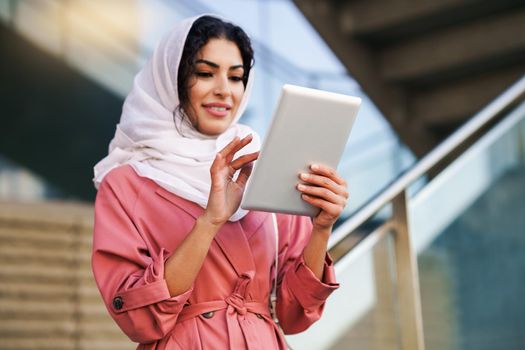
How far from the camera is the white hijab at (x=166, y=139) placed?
1.80m

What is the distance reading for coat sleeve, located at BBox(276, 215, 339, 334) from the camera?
1812 millimetres

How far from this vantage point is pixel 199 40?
1.87 m

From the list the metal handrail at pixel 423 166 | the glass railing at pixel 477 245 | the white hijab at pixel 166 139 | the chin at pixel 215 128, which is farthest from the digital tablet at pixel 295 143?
the glass railing at pixel 477 245

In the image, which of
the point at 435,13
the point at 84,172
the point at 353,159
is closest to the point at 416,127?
the point at 353,159

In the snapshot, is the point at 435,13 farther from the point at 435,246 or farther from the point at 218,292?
the point at 218,292

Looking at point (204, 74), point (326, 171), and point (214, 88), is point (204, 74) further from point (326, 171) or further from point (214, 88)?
point (326, 171)

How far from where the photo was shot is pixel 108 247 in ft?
5.51

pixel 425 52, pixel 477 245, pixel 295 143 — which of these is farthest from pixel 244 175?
pixel 425 52

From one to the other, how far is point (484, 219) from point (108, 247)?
2144 mm

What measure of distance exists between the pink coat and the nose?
0.75ft

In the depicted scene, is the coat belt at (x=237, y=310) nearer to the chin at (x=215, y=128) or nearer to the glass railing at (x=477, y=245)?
the chin at (x=215, y=128)

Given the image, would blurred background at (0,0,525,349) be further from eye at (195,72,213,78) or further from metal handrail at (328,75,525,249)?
eye at (195,72,213,78)

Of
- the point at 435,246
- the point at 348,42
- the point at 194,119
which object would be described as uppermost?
the point at 348,42

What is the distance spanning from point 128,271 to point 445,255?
6.22ft
